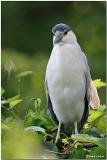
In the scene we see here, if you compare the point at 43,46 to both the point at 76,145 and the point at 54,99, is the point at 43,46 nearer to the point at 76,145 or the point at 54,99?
the point at 54,99

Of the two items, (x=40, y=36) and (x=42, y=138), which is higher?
(x=40, y=36)

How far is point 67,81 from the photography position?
2.23 m

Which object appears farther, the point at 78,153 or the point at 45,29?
the point at 45,29

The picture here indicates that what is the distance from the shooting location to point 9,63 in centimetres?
196

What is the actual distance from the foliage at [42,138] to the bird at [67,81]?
0.24m

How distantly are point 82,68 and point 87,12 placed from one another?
170 inches

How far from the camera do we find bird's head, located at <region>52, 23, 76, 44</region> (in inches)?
86.4

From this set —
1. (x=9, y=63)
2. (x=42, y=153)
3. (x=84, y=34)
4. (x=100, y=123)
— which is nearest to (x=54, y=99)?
(x=9, y=63)

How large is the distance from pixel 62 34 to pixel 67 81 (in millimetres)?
173

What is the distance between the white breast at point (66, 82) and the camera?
7.29 feet

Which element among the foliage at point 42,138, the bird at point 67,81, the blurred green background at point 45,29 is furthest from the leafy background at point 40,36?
the foliage at point 42,138

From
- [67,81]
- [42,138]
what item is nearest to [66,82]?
[67,81]

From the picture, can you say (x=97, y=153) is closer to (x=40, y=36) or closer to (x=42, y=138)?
(x=42, y=138)

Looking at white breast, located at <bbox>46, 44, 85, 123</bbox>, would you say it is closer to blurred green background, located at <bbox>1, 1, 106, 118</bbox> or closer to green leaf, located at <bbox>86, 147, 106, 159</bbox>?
green leaf, located at <bbox>86, 147, 106, 159</bbox>
